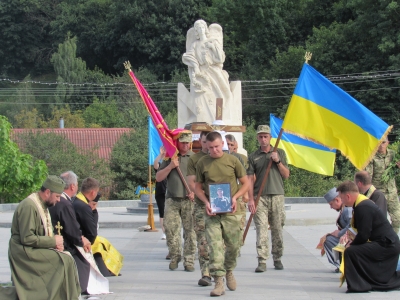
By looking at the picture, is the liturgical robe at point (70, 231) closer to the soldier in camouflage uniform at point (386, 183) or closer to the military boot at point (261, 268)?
the military boot at point (261, 268)

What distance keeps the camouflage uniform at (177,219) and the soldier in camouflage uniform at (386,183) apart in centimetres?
292

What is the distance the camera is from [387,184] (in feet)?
41.1

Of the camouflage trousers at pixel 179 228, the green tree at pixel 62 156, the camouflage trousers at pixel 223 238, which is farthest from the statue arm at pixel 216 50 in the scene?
the green tree at pixel 62 156

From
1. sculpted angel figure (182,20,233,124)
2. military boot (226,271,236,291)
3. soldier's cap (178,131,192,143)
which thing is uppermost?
sculpted angel figure (182,20,233,124)

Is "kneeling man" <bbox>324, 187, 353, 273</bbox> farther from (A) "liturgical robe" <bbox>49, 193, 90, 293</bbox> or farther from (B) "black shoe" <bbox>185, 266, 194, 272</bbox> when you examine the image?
(A) "liturgical robe" <bbox>49, 193, 90, 293</bbox>

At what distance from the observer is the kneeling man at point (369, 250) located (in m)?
9.68

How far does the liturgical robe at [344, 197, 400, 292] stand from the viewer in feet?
31.8

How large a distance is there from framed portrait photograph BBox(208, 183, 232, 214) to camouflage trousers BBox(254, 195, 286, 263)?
2125mm

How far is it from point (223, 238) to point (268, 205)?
2.18 meters

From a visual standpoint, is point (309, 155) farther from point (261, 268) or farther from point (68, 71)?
point (68, 71)

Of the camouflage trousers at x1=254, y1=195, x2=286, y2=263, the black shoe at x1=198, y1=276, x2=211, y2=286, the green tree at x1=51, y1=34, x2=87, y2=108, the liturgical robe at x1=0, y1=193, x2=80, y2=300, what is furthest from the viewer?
the green tree at x1=51, y1=34, x2=87, y2=108

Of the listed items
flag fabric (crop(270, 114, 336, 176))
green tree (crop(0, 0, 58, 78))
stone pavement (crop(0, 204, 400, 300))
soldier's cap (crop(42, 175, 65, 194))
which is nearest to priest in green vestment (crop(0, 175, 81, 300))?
soldier's cap (crop(42, 175, 65, 194))

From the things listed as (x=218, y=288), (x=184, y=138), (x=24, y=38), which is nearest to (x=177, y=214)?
(x=184, y=138)

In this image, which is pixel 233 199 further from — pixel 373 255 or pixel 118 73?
pixel 118 73
